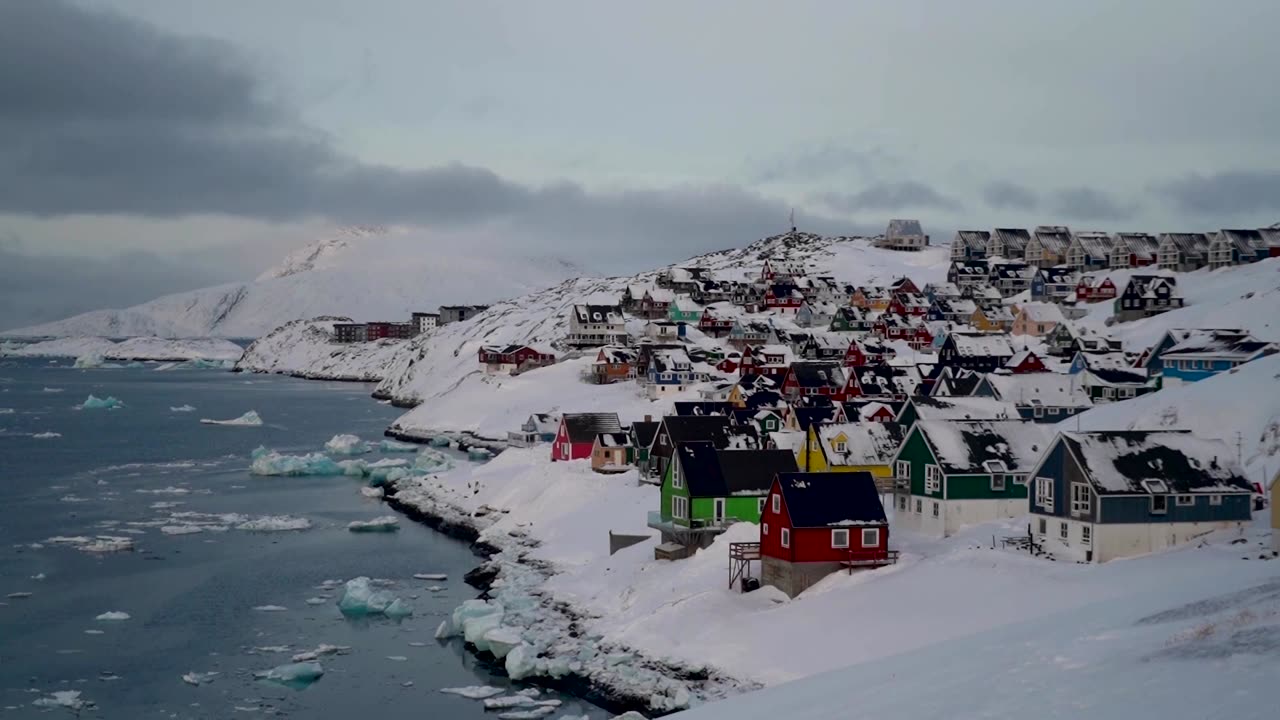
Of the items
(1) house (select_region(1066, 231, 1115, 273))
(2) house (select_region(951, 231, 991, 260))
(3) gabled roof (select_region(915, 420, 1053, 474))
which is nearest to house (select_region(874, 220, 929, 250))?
(2) house (select_region(951, 231, 991, 260))

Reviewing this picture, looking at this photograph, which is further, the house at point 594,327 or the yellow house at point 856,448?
the house at point 594,327

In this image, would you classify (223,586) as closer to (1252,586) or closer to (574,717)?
(574,717)

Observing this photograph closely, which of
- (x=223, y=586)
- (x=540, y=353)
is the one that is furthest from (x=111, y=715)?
(x=540, y=353)

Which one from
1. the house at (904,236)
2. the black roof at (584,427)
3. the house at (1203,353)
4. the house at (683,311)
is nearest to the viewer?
the house at (1203,353)

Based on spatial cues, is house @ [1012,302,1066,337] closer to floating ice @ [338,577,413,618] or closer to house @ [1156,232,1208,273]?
house @ [1156,232,1208,273]

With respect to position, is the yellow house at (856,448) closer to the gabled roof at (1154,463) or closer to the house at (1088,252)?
the gabled roof at (1154,463)

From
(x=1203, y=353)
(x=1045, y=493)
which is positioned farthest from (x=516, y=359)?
(x=1045, y=493)

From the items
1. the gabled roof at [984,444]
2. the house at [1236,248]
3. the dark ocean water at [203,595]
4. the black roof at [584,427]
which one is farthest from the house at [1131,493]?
the house at [1236,248]
